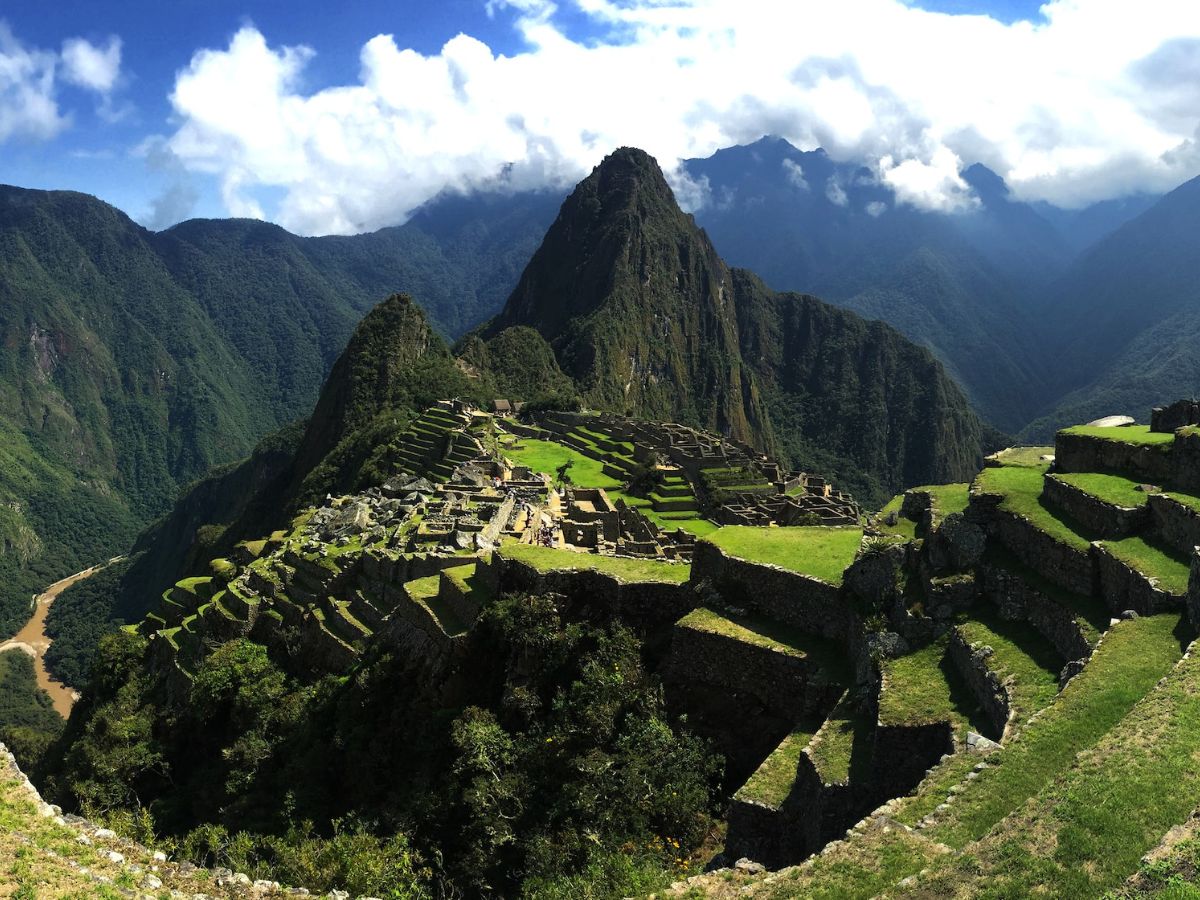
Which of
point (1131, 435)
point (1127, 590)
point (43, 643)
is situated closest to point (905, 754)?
point (1127, 590)

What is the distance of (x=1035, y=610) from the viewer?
40.1 feet

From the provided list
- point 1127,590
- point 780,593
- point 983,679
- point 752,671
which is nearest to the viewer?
point 983,679

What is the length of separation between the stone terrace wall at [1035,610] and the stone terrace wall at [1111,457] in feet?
14.4

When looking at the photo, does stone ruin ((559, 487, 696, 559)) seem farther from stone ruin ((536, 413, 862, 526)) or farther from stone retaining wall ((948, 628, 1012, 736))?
stone retaining wall ((948, 628, 1012, 736))

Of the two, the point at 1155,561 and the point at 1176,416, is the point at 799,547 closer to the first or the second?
the point at 1155,561

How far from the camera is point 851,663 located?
13461mm

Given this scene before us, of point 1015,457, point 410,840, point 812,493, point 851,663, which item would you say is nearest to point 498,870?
point 410,840

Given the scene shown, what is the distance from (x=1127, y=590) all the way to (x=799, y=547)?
6254 mm

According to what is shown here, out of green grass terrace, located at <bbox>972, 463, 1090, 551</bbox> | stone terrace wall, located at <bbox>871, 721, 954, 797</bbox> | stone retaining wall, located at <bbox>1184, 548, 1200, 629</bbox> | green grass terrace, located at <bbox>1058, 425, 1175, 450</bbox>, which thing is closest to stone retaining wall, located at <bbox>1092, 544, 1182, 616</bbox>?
stone retaining wall, located at <bbox>1184, 548, 1200, 629</bbox>

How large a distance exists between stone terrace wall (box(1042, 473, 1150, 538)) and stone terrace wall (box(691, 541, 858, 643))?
417cm

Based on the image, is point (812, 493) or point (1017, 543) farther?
point (812, 493)

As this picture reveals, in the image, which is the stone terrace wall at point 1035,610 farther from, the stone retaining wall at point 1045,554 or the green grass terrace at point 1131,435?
the green grass terrace at point 1131,435

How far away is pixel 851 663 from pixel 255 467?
481 feet

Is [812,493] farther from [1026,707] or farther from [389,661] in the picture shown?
[1026,707]
